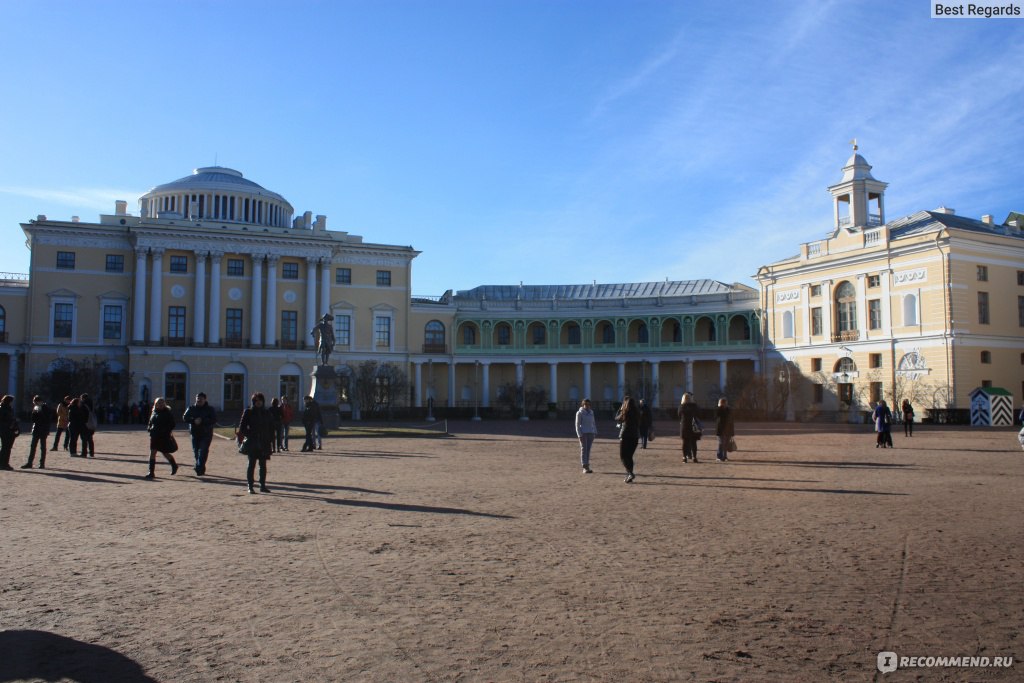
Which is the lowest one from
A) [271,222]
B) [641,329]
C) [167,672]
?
[167,672]

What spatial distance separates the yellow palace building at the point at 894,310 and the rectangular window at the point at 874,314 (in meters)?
0.08

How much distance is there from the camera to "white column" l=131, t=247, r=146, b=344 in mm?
62219

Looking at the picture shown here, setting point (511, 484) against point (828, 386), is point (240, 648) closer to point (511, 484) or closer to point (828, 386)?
point (511, 484)

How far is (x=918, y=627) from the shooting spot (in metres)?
6.74

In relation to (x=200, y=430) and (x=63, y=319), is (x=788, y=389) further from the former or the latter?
(x=63, y=319)

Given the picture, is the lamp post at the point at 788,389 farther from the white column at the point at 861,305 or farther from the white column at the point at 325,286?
the white column at the point at 325,286

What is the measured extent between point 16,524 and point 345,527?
4.46m

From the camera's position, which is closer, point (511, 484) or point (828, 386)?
point (511, 484)

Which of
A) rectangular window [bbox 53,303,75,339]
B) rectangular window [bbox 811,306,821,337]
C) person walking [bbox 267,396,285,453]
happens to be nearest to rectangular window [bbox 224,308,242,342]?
rectangular window [bbox 53,303,75,339]

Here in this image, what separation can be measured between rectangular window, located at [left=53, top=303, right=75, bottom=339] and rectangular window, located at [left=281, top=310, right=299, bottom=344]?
14.8m

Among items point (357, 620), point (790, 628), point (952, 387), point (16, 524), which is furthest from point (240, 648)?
point (952, 387)

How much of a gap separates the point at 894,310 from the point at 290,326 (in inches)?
1723

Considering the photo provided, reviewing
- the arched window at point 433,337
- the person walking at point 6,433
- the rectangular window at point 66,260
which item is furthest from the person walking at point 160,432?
the arched window at point 433,337

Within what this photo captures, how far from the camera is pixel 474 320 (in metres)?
76.6
